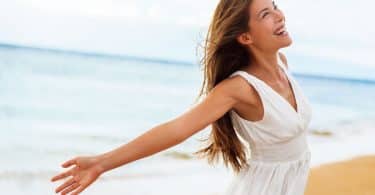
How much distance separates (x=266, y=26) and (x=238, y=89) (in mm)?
162

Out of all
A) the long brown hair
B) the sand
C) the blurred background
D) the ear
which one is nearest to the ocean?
the blurred background

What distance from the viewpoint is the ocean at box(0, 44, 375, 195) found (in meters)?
3.55

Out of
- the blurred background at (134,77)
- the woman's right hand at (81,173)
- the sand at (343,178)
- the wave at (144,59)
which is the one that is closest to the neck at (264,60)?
the woman's right hand at (81,173)

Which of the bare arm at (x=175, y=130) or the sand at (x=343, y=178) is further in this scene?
the sand at (x=343, y=178)

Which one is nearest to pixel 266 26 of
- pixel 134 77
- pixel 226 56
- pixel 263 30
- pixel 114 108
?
pixel 263 30

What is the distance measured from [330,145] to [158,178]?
135 cm

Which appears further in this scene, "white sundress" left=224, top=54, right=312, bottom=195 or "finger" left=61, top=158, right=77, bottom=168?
"white sundress" left=224, top=54, right=312, bottom=195

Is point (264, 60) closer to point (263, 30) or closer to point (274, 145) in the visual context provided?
point (263, 30)

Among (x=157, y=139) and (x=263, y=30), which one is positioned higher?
(x=263, y=30)

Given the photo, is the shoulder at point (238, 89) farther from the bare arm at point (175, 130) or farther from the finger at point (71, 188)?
the finger at point (71, 188)

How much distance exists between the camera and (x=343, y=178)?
3373mm

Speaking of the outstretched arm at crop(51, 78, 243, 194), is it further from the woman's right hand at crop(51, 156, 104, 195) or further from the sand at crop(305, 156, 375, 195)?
the sand at crop(305, 156, 375, 195)

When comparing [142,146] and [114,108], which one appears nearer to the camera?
[142,146]

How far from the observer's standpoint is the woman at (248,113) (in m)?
1.55
